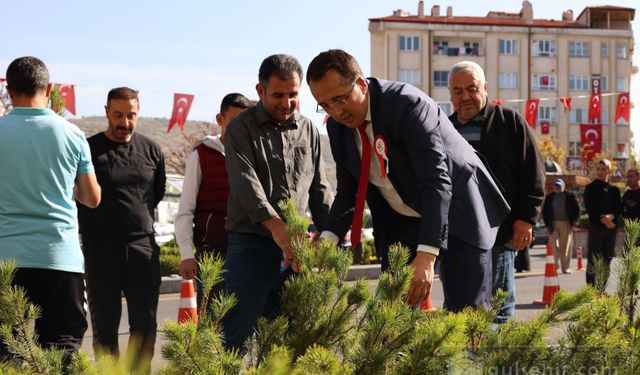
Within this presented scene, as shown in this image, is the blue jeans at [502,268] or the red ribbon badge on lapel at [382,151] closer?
the red ribbon badge on lapel at [382,151]

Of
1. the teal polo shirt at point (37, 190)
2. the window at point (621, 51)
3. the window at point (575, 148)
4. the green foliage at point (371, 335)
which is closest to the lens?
the green foliage at point (371, 335)

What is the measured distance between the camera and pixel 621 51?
78.4m

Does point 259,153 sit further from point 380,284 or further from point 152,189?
point 380,284

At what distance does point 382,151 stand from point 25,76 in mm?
1526

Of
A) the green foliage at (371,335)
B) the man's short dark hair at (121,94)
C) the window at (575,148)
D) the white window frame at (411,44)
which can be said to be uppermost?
the white window frame at (411,44)

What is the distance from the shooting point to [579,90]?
79.4 metres

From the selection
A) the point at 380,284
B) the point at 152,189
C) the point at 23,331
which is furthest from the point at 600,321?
the point at 152,189

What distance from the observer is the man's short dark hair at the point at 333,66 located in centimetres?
354

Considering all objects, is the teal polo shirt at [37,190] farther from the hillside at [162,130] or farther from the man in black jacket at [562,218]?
the hillside at [162,130]

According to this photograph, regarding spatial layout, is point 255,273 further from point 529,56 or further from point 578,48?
point 578,48

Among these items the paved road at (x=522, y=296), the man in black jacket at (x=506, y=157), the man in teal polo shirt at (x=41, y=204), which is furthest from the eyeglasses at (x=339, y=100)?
the paved road at (x=522, y=296)

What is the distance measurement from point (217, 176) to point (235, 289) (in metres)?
1.07

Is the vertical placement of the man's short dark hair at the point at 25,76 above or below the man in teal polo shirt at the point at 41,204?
above

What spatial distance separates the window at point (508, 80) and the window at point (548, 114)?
3036 mm
